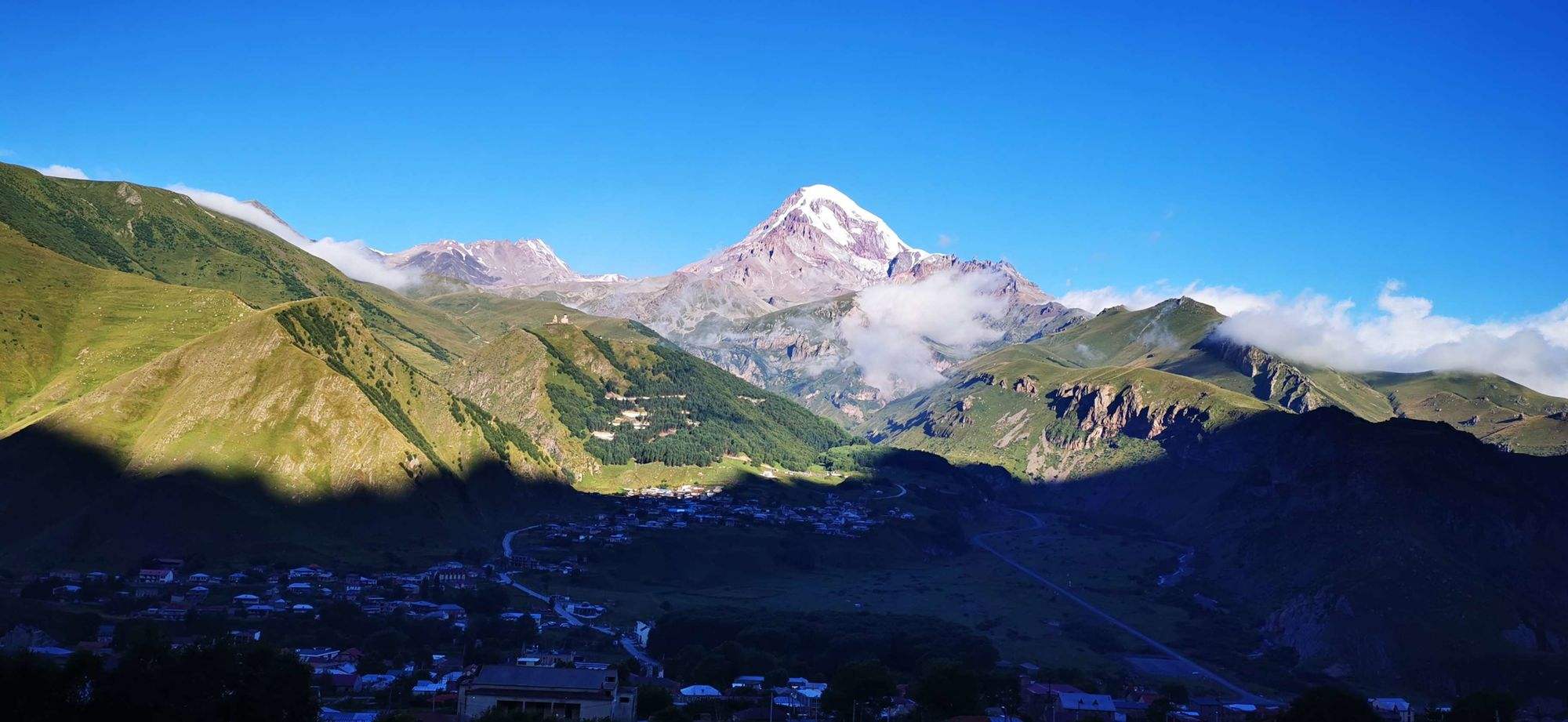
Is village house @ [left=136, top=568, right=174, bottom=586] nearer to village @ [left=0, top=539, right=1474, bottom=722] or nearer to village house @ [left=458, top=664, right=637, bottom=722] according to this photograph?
village @ [left=0, top=539, right=1474, bottom=722]

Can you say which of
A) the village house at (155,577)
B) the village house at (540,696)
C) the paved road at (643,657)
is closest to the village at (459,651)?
the village house at (540,696)

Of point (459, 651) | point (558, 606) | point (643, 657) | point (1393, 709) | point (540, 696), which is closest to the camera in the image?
point (540, 696)

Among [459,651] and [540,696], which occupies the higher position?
[540,696]

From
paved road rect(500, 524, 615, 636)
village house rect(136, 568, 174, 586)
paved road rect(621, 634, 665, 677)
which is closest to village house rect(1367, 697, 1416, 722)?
paved road rect(621, 634, 665, 677)

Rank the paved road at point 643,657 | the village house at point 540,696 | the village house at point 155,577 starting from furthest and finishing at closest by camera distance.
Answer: the village house at point 155,577, the paved road at point 643,657, the village house at point 540,696

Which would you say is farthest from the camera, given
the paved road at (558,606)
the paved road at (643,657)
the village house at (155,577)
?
the paved road at (558,606)

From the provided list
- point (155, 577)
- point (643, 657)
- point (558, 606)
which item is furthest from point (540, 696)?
point (155, 577)

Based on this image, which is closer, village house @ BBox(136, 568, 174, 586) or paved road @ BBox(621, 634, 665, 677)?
paved road @ BBox(621, 634, 665, 677)

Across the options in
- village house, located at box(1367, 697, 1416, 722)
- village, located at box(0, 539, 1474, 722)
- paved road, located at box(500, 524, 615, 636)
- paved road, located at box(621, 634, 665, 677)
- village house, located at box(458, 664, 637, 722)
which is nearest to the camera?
village house, located at box(458, 664, 637, 722)

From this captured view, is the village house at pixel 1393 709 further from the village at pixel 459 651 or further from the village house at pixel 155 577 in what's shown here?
the village house at pixel 155 577

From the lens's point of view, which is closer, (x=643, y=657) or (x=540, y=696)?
(x=540, y=696)

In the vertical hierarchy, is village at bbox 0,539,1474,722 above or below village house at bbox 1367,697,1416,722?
above

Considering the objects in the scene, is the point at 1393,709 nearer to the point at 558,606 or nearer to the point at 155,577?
the point at 558,606

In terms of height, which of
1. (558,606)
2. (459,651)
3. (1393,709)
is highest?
(558,606)
